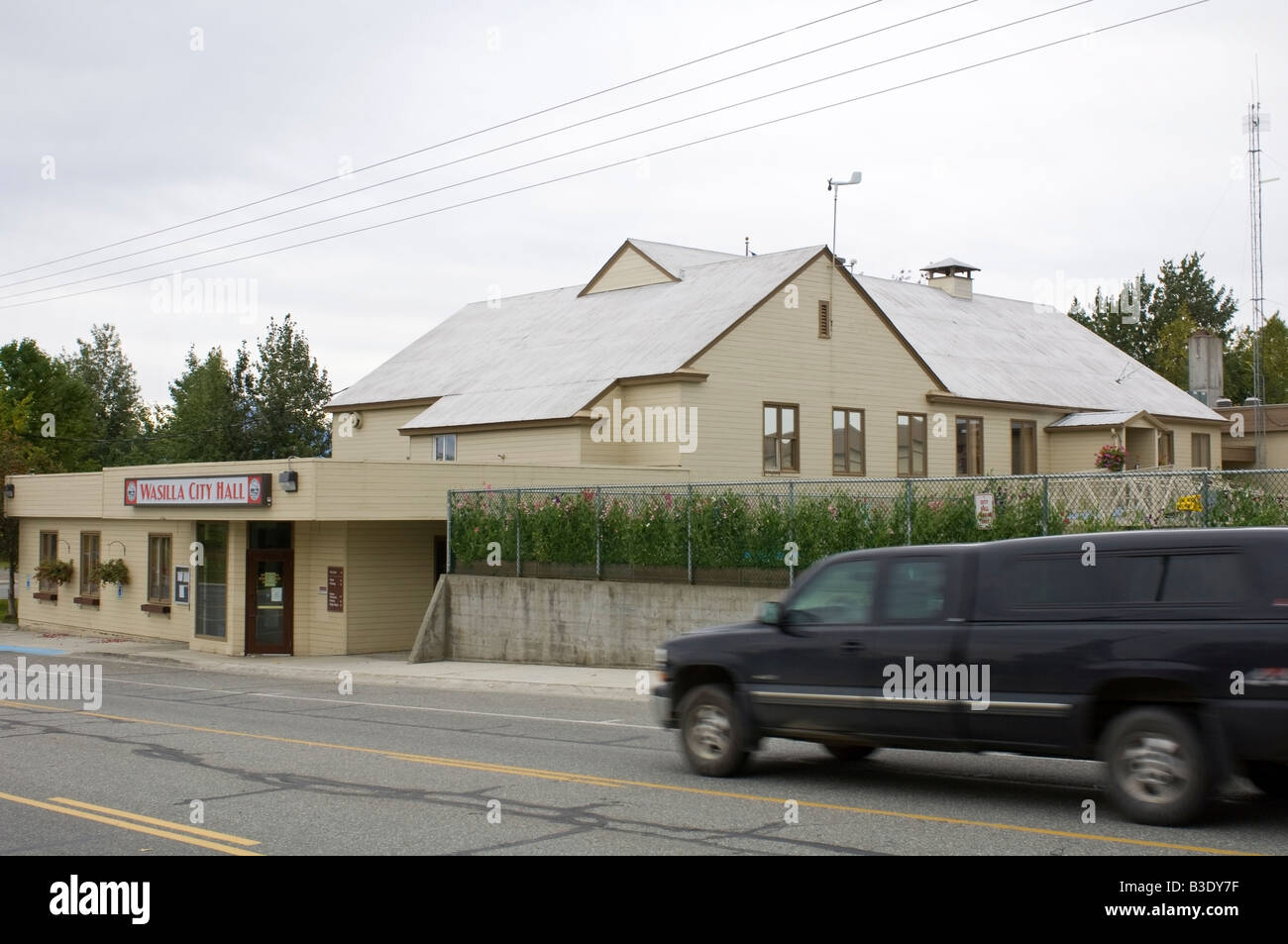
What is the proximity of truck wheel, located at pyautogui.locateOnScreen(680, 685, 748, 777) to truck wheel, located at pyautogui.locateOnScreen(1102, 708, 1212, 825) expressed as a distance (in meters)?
3.21

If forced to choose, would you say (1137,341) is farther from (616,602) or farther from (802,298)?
(616,602)

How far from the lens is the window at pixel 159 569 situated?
109 feet

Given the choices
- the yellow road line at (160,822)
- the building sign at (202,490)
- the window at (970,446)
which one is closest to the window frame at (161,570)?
the building sign at (202,490)

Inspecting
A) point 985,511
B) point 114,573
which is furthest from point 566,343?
point 985,511

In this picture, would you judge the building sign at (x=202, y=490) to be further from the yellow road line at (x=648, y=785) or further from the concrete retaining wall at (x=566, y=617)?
the yellow road line at (x=648, y=785)

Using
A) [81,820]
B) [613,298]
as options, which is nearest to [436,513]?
[613,298]

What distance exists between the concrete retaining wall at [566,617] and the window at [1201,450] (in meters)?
29.6

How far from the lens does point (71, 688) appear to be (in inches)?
859

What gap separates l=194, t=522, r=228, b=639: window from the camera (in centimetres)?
3056

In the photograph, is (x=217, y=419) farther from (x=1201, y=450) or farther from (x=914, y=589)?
(x=914, y=589)

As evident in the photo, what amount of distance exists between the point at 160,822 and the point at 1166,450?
40.4m

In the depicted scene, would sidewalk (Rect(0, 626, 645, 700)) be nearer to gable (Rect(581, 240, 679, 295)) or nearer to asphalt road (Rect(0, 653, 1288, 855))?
asphalt road (Rect(0, 653, 1288, 855))

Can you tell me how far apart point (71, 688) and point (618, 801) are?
14.7 m

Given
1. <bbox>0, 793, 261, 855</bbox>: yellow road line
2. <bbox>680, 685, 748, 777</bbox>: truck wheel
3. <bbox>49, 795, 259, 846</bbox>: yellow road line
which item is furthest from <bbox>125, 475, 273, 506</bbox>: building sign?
<bbox>680, 685, 748, 777</bbox>: truck wheel
